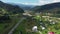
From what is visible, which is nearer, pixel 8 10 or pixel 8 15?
pixel 8 15

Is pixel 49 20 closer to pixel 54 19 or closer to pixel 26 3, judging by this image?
pixel 54 19

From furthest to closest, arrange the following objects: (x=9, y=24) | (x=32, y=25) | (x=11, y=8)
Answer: (x=11, y=8) < (x=9, y=24) < (x=32, y=25)

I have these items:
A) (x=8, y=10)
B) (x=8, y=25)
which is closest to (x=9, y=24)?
(x=8, y=25)

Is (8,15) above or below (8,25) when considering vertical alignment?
above

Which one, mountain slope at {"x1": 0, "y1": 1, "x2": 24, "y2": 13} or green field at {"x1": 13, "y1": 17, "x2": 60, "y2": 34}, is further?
mountain slope at {"x1": 0, "y1": 1, "x2": 24, "y2": 13}

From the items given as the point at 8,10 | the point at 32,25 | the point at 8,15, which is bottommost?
the point at 32,25

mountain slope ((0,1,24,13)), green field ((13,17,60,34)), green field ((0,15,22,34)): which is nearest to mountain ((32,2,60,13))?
green field ((13,17,60,34))

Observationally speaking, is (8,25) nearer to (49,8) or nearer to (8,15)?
(8,15)

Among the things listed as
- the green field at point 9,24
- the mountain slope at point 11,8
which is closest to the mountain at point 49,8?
the mountain slope at point 11,8

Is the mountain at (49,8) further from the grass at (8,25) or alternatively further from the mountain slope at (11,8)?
the grass at (8,25)

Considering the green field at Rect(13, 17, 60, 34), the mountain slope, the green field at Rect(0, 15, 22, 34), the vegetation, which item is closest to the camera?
the green field at Rect(13, 17, 60, 34)

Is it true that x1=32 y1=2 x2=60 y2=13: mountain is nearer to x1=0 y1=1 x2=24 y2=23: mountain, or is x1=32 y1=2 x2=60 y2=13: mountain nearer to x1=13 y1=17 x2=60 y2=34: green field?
x1=13 y1=17 x2=60 y2=34: green field
